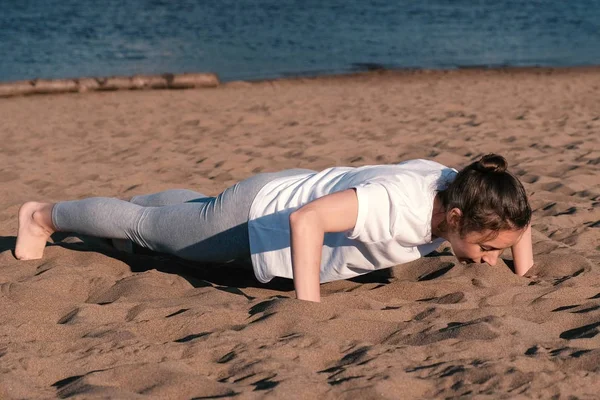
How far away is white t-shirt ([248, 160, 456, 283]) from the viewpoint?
326 cm

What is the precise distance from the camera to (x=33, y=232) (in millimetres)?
4262

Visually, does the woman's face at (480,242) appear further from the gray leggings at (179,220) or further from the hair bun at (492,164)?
the gray leggings at (179,220)

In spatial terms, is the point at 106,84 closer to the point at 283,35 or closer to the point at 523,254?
the point at 283,35

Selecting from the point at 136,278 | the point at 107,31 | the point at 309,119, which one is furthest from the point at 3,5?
the point at 136,278

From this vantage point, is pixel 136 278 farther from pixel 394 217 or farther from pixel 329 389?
pixel 329 389

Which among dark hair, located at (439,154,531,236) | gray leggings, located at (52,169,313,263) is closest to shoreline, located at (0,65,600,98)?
gray leggings, located at (52,169,313,263)

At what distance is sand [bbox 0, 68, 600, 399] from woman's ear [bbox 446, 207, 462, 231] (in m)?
0.33

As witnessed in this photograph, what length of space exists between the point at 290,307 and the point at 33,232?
69.3 inches

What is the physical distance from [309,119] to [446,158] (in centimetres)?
273

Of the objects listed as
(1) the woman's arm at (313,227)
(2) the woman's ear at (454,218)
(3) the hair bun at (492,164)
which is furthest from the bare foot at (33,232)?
(3) the hair bun at (492,164)

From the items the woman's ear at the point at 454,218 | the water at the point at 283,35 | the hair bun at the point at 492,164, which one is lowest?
the water at the point at 283,35

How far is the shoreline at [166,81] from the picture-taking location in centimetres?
1204

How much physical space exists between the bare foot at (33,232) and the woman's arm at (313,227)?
165 cm

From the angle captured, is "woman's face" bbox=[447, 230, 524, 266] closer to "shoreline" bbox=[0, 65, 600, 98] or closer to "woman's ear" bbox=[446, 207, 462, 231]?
"woman's ear" bbox=[446, 207, 462, 231]
